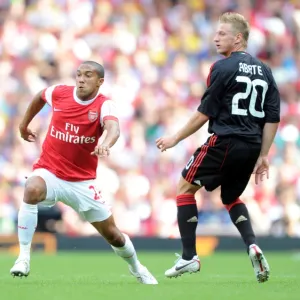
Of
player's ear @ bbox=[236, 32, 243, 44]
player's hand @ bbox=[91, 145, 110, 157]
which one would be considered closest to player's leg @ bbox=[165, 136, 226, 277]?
player's ear @ bbox=[236, 32, 243, 44]

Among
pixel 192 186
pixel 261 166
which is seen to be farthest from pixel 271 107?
pixel 192 186

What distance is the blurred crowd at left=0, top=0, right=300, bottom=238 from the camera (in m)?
15.9

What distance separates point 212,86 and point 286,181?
8419mm

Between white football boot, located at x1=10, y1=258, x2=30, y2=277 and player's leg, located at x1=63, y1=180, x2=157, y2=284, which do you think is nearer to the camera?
white football boot, located at x1=10, y1=258, x2=30, y2=277

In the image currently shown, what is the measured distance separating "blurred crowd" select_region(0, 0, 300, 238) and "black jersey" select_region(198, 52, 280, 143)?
7411mm

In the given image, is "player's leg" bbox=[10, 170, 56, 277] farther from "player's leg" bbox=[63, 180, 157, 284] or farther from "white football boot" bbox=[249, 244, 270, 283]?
"white football boot" bbox=[249, 244, 270, 283]

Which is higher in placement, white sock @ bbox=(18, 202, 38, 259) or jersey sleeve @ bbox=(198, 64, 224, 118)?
jersey sleeve @ bbox=(198, 64, 224, 118)

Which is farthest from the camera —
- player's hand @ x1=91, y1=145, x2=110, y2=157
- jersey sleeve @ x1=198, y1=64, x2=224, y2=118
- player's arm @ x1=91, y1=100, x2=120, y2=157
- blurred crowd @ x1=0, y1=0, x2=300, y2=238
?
blurred crowd @ x1=0, y1=0, x2=300, y2=238

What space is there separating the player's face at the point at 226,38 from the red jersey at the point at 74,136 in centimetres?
107

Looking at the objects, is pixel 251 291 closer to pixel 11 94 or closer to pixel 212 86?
pixel 212 86

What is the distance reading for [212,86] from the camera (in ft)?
26.2

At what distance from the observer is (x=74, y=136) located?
8305 mm

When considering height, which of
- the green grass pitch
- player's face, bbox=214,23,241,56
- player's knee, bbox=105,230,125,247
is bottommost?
the green grass pitch

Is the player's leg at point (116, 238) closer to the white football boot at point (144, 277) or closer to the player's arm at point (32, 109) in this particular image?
the white football boot at point (144, 277)
